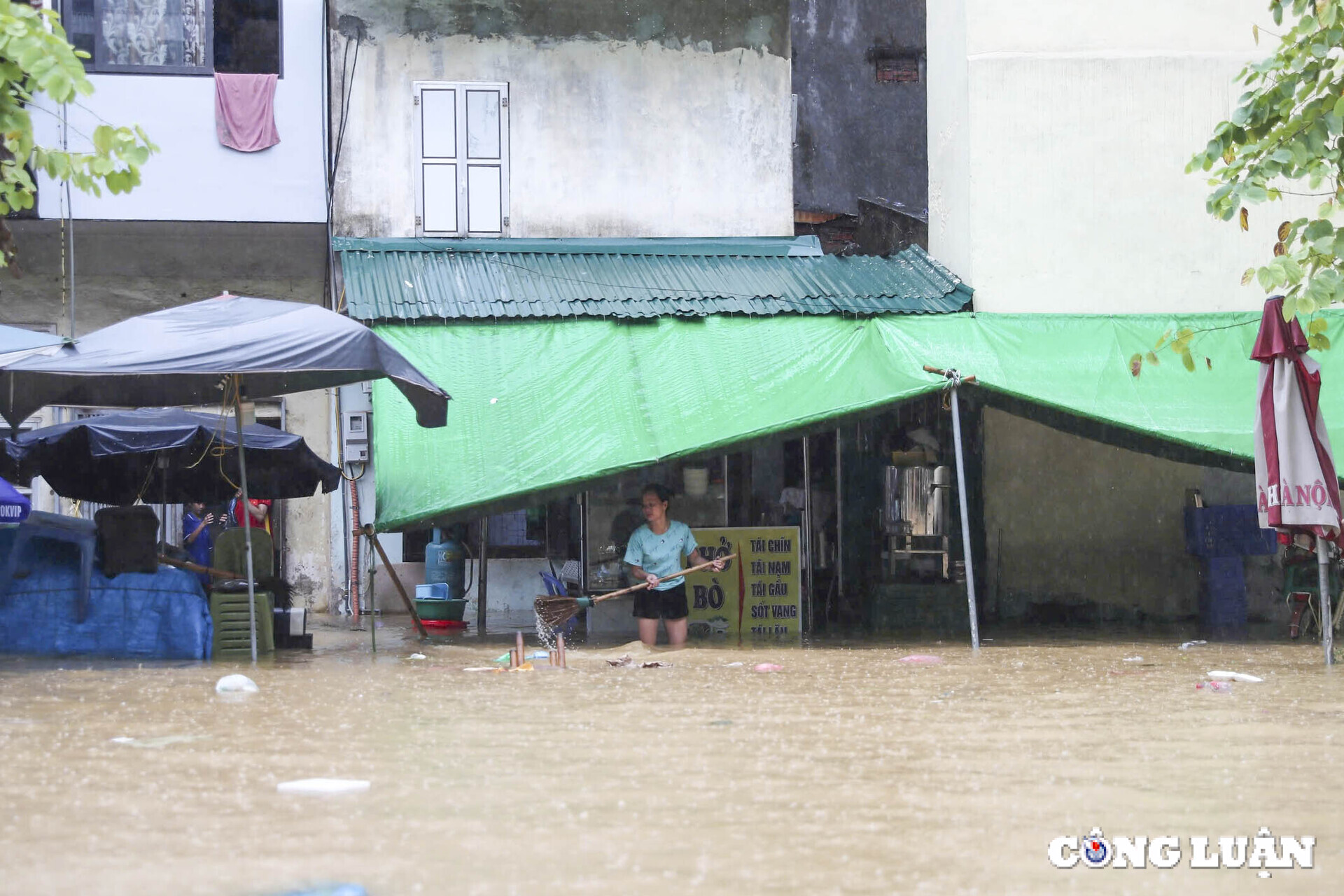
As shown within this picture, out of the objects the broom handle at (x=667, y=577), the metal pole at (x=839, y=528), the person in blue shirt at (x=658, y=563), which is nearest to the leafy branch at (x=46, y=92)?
the broom handle at (x=667, y=577)

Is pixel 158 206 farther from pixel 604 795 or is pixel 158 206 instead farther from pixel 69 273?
pixel 604 795

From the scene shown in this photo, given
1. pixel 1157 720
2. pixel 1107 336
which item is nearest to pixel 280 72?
pixel 1107 336

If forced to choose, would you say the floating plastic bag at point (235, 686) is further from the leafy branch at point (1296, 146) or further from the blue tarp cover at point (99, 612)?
the leafy branch at point (1296, 146)

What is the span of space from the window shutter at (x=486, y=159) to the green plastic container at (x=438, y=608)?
375 centimetres

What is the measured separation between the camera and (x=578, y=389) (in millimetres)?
10281

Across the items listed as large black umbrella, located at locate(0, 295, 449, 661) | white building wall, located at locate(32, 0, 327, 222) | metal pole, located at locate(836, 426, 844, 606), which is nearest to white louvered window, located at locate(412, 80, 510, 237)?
white building wall, located at locate(32, 0, 327, 222)

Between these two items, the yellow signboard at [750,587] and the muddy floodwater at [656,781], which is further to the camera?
the yellow signboard at [750,587]

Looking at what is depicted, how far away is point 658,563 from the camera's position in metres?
10.2

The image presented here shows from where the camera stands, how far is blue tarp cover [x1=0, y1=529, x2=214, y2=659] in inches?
350

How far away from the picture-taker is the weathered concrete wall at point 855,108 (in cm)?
2044

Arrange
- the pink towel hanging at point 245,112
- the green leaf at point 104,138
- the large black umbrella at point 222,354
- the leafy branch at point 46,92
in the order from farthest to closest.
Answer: the pink towel hanging at point 245,112, the large black umbrella at point 222,354, the green leaf at point 104,138, the leafy branch at point 46,92

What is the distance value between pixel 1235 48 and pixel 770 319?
472 cm

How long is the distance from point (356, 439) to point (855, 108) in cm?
1004

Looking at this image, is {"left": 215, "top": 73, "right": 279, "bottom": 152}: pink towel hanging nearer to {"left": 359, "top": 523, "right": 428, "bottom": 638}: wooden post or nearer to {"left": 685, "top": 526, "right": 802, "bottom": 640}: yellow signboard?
{"left": 359, "top": 523, "right": 428, "bottom": 638}: wooden post
